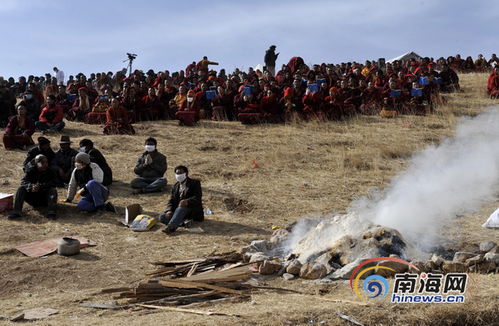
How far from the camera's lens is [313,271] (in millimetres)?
6473

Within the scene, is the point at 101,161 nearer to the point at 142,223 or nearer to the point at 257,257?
the point at 142,223

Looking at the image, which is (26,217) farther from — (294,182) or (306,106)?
(306,106)

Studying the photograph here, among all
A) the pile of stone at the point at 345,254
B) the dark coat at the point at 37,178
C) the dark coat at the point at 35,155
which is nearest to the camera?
the pile of stone at the point at 345,254

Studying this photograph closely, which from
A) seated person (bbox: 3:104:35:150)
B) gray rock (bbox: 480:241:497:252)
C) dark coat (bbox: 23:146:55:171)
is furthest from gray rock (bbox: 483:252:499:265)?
seated person (bbox: 3:104:35:150)

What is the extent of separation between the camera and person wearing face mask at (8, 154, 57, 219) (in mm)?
9586

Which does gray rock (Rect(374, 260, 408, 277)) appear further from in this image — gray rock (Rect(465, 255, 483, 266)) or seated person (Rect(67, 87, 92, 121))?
seated person (Rect(67, 87, 92, 121))

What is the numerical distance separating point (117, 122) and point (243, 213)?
21.5ft

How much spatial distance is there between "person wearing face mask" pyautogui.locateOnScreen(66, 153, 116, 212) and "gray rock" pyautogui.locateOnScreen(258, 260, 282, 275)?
13.5ft

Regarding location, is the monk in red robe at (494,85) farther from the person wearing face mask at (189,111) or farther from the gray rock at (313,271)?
the gray rock at (313,271)

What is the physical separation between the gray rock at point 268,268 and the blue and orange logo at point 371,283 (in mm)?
939

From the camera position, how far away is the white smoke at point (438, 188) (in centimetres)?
838

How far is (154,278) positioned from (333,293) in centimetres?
209

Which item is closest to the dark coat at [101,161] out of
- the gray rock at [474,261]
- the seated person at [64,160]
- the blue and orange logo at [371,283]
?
the seated person at [64,160]

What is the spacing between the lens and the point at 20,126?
44.9 feet
